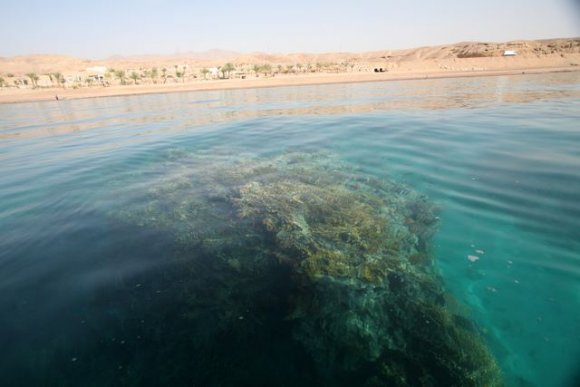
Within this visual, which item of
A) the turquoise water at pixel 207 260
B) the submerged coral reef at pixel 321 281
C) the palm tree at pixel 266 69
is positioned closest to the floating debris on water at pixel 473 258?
the turquoise water at pixel 207 260

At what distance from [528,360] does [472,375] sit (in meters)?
0.74

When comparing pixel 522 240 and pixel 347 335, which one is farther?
pixel 522 240

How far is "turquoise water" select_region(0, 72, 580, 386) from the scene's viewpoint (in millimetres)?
3188

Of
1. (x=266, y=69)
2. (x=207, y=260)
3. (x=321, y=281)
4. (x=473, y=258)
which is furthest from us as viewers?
(x=266, y=69)

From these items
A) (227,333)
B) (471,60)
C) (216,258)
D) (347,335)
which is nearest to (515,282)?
(347,335)

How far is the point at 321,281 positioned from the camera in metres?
4.32

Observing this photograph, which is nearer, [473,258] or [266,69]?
[473,258]

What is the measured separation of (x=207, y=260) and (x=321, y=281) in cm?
195

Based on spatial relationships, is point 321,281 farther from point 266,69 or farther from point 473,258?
point 266,69

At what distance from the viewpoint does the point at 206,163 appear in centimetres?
996

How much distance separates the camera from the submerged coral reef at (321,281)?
317 centimetres

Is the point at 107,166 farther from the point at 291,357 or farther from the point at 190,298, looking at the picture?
the point at 291,357

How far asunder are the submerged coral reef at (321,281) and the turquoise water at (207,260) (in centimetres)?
7

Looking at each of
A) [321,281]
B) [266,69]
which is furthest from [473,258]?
[266,69]
